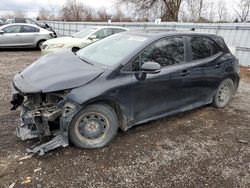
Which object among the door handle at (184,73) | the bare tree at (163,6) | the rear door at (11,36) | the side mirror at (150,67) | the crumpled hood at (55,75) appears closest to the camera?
the crumpled hood at (55,75)

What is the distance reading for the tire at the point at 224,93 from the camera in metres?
4.93

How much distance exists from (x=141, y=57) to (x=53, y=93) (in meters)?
1.38

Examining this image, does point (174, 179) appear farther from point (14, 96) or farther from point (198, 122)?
point (14, 96)

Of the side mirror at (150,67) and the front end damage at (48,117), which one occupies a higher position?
the side mirror at (150,67)

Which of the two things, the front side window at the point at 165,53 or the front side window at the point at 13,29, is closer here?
the front side window at the point at 165,53

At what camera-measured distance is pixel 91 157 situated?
3164mm

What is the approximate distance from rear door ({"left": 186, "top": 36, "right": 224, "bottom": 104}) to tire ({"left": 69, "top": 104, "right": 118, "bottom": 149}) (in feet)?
5.27

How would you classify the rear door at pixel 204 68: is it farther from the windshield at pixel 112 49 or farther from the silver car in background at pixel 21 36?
the silver car in background at pixel 21 36

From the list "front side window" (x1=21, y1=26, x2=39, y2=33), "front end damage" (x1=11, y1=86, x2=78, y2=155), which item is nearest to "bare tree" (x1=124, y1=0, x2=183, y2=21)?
"front side window" (x1=21, y1=26, x2=39, y2=33)

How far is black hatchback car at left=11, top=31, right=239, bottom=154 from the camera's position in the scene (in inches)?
120

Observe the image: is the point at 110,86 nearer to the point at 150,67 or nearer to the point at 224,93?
the point at 150,67

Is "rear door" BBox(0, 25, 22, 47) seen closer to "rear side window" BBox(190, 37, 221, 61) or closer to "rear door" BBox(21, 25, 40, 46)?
"rear door" BBox(21, 25, 40, 46)

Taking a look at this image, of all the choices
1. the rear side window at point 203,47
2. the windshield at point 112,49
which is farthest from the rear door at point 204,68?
the windshield at point 112,49

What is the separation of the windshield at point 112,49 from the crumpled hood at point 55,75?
0.88 feet
